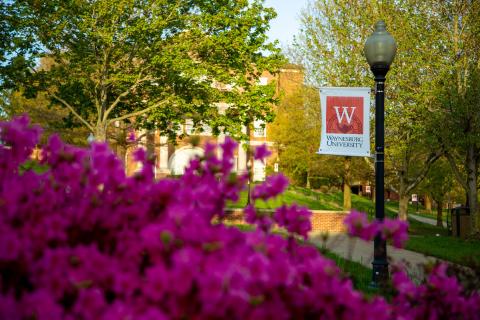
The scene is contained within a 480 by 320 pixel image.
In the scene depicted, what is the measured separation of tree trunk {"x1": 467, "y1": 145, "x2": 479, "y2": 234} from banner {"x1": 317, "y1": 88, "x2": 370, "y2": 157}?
46.7ft

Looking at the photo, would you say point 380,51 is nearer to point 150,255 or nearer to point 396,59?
point 150,255

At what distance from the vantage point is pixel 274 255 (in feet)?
8.50

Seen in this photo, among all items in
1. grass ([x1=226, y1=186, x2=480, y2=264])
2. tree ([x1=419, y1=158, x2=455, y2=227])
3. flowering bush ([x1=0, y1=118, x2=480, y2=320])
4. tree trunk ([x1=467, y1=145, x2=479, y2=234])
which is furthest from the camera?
tree ([x1=419, y1=158, x2=455, y2=227])

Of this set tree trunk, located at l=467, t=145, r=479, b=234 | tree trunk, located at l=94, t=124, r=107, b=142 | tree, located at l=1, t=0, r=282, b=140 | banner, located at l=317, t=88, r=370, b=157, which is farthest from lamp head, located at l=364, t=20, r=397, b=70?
tree trunk, located at l=94, t=124, r=107, b=142

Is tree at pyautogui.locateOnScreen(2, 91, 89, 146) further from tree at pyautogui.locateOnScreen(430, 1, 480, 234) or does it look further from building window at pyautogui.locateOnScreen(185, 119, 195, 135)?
tree at pyautogui.locateOnScreen(430, 1, 480, 234)

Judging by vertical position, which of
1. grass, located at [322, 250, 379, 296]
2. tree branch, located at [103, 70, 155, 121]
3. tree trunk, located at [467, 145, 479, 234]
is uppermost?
tree branch, located at [103, 70, 155, 121]

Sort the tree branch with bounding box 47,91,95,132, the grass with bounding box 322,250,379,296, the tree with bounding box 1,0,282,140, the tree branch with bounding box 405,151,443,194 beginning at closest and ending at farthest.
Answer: the grass with bounding box 322,250,379,296, the tree with bounding box 1,0,282,140, the tree branch with bounding box 47,91,95,132, the tree branch with bounding box 405,151,443,194

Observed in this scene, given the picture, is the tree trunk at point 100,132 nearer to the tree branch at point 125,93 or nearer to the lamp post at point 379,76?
the tree branch at point 125,93

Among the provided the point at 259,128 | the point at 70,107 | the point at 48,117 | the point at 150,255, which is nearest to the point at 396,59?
the point at 259,128

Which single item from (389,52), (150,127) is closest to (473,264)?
(389,52)

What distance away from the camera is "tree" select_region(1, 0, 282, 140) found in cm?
2128

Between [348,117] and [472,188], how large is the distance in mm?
14739

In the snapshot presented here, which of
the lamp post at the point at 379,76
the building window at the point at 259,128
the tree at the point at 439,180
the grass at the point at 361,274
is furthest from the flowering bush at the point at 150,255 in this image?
the tree at the point at 439,180

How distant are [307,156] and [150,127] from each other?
709 inches
